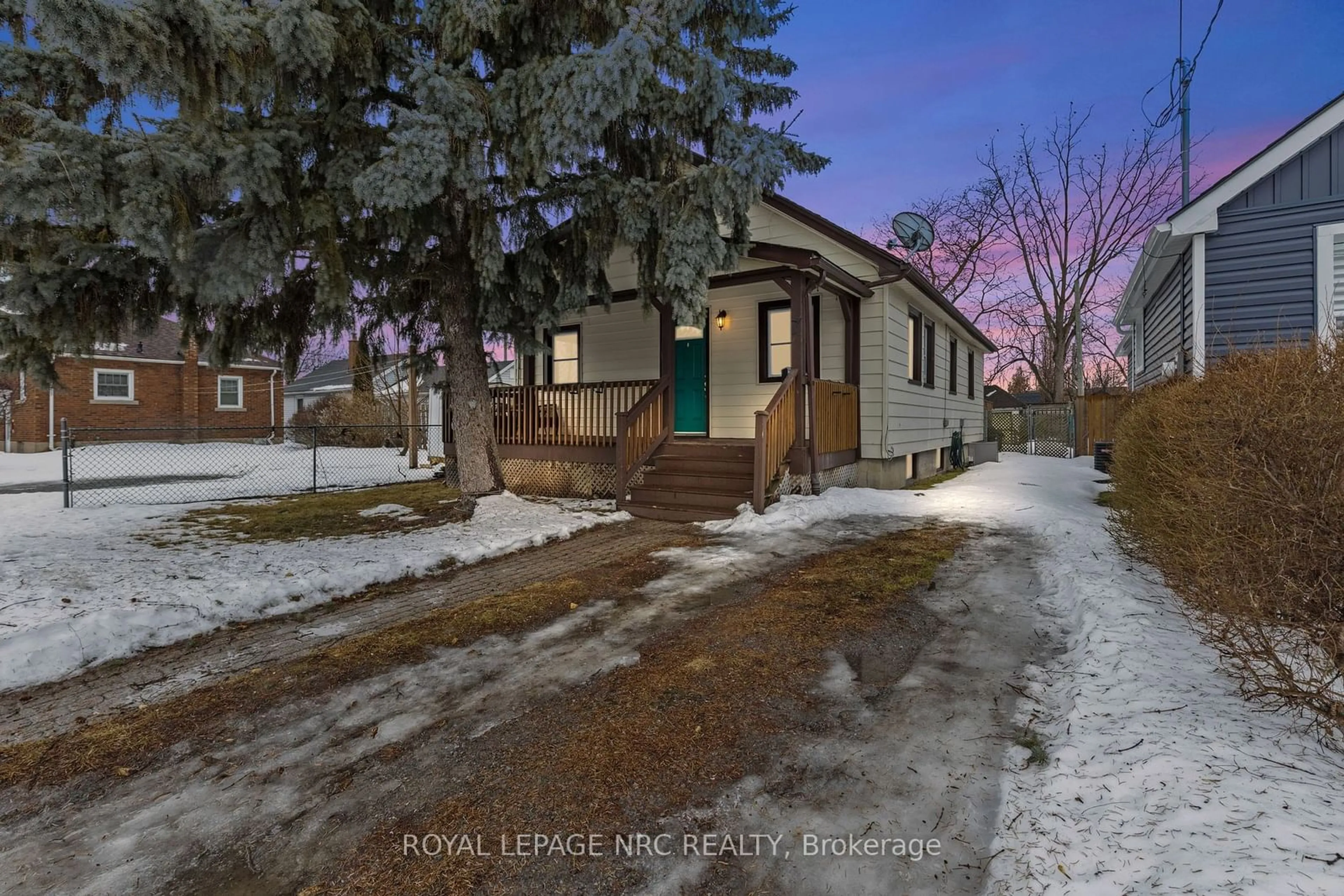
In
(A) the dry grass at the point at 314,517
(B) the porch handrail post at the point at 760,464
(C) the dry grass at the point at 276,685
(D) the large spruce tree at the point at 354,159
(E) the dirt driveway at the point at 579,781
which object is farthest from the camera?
(B) the porch handrail post at the point at 760,464

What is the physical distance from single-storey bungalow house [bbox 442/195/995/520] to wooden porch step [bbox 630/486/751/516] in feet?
0.07

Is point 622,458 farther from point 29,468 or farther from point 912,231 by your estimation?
point 29,468

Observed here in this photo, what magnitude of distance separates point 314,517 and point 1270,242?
43.1ft

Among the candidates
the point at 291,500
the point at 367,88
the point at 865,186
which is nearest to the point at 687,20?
the point at 367,88

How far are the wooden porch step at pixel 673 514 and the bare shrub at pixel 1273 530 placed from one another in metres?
4.74

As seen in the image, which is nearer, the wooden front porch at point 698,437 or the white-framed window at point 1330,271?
the white-framed window at point 1330,271

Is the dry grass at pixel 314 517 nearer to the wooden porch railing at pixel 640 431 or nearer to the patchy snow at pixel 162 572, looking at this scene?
the patchy snow at pixel 162 572

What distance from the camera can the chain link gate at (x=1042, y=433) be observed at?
20.1 metres

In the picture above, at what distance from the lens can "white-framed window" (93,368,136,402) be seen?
71.9 feet

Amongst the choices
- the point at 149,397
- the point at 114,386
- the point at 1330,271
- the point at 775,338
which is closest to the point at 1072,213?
the point at 1330,271

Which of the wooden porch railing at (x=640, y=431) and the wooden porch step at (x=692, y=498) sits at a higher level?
the wooden porch railing at (x=640, y=431)

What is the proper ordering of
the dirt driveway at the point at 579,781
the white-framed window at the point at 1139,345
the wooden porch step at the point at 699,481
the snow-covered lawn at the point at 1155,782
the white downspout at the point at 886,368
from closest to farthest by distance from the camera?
the snow-covered lawn at the point at 1155,782 < the dirt driveway at the point at 579,781 < the wooden porch step at the point at 699,481 < the white downspout at the point at 886,368 < the white-framed window at the point at 1139,345

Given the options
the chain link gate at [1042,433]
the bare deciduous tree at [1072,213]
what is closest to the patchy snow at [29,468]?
the chain link gate at [1042,433]

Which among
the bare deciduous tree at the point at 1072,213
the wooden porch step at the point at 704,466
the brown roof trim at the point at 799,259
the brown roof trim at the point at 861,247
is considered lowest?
the wooden porch step at the point at 704,466
